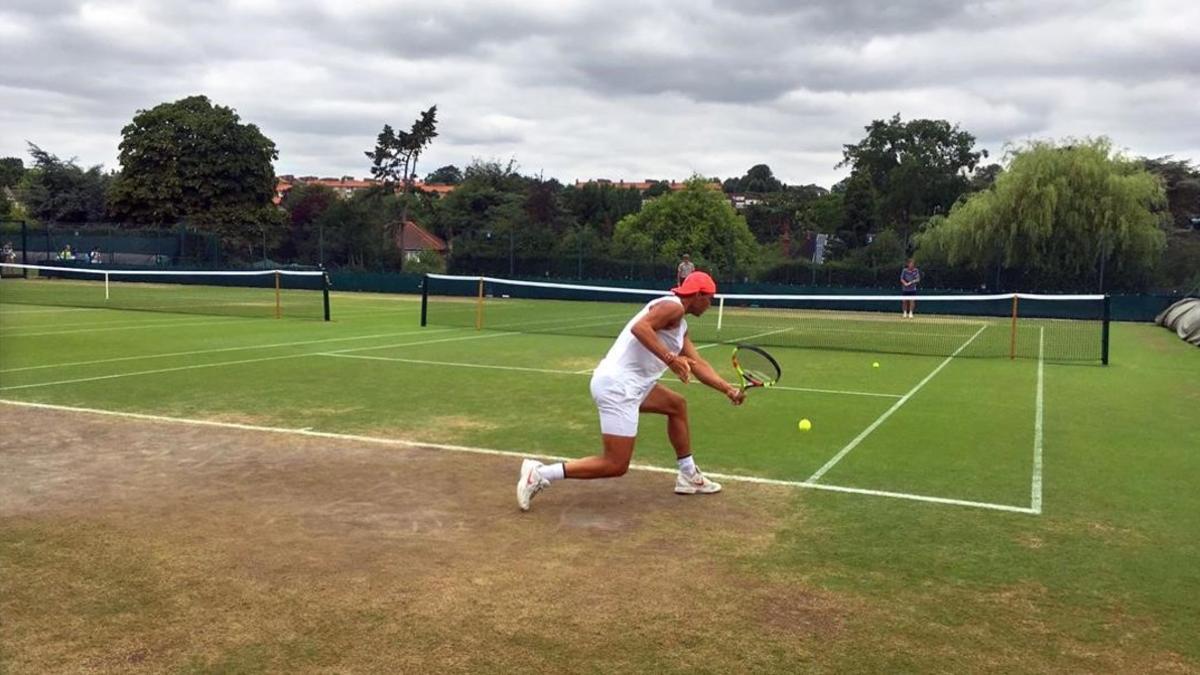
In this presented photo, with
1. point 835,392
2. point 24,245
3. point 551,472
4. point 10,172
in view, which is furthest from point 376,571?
point 10,172

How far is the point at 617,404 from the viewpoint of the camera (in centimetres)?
632

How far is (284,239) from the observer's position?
51.7m

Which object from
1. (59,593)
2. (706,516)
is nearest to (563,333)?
(706,516)

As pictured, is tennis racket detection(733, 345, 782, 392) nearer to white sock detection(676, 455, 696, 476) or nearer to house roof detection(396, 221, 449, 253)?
white sock detection(676, 455, 696, 476)

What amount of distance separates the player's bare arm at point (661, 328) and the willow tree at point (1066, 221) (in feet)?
108

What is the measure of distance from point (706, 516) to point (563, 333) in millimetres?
15629

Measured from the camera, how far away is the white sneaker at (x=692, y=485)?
22.9 feet

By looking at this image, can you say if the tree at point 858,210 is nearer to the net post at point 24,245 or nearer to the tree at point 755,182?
the net post at point 24,245

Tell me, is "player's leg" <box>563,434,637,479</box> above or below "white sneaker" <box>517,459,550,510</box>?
above

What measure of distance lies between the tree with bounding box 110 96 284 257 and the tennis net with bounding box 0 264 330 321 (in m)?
16.8

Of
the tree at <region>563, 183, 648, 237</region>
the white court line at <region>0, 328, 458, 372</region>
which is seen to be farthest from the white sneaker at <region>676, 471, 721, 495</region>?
the tree at <region>563, 183, 648, 237</region>

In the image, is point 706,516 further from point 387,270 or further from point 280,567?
point 387,270

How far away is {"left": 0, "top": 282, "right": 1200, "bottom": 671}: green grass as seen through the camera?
183 inches

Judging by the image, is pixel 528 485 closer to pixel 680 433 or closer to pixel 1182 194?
pixel 680 433
